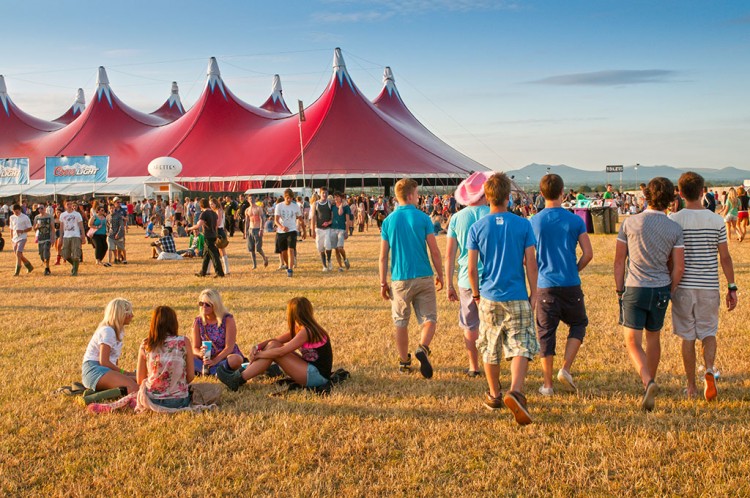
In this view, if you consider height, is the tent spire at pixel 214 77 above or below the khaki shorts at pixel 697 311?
above

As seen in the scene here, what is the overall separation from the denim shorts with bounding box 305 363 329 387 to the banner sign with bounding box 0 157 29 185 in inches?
1251

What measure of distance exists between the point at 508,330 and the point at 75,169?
110 ft

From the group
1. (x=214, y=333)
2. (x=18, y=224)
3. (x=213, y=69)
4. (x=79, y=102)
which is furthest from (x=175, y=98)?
(x=214, y=333)

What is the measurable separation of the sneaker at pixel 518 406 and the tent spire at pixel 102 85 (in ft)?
141

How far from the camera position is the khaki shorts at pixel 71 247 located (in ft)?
42.0

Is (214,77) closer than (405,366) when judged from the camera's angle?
No

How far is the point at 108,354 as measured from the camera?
16.4ft

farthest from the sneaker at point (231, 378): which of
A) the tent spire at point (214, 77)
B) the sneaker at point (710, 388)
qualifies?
the tent spire at point (214, 77)

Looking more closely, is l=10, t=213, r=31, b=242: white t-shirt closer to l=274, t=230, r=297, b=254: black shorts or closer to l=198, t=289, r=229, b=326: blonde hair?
l=274, t=230, r=297, b=254: black shorts

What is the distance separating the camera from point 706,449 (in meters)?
3.77

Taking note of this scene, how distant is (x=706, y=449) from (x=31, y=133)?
48.3 meters

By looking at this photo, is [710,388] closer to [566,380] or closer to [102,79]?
[566,380]

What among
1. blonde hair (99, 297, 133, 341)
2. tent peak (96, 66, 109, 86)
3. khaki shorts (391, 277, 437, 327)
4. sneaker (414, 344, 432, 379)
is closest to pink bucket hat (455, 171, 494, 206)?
khaki shorts (391, 277, 437, 327)

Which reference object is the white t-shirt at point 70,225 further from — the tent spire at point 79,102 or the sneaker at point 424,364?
the tent spire at point 79,102
